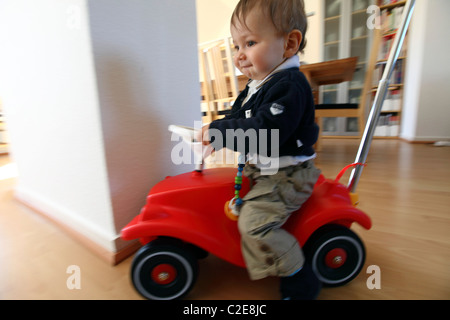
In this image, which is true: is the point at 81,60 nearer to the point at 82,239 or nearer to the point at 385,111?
the point at 82,239

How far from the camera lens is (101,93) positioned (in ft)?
2.06

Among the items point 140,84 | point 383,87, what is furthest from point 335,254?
point 140,84

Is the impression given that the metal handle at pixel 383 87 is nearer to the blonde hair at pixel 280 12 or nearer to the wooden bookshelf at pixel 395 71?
the blonde hair at pixel 280 12

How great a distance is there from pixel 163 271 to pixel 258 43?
0.56 m

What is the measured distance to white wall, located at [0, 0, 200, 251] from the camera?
0.64 m

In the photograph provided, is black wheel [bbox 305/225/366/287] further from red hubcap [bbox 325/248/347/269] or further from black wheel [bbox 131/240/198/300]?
black wheel [bbox 131/240/198/300]

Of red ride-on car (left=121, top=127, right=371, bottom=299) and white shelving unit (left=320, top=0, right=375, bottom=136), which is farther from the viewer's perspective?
white shelving unit (left=320, top=0, right=375, bottom=136)

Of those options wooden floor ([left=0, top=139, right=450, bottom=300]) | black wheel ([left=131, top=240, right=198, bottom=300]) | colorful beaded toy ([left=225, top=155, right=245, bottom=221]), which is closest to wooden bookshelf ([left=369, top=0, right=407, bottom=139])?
wooden floor ([left=0, top=139, right=450, bottom=300])

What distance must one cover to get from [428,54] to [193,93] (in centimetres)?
277

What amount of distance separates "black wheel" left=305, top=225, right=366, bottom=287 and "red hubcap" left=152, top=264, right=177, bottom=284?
0.31m

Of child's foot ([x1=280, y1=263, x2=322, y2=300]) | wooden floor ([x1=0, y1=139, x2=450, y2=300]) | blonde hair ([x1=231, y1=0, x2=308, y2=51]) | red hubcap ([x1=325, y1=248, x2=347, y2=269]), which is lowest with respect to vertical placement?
wooden floor ([x1=0, y1=139, x2=450, y2=300])

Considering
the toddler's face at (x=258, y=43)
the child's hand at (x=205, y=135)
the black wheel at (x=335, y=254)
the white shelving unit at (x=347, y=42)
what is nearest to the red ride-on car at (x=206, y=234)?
the black wheel at (x=335, y=254)

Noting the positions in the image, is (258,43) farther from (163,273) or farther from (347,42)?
(347,42)

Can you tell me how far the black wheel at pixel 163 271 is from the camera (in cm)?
55
